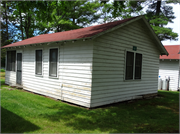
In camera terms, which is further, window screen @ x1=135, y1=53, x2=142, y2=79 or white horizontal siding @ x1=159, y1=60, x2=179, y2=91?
white horizontal siding @ x1=159, y1=60, x2=179, y2=91

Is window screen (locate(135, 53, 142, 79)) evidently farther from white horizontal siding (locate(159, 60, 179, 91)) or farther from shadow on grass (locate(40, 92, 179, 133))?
white horizontal siding (locate(159, 60, 179, 91))

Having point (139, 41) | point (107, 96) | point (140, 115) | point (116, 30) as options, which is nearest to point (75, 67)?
point (107, 96)

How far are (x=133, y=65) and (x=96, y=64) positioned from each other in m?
2.95

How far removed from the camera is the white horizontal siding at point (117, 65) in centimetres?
684

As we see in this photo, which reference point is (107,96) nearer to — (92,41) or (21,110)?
(92,41)

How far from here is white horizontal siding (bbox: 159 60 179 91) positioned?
1558 cm

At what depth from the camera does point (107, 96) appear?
7.29 metres

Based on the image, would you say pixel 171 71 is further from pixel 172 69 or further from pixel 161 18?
pixel 161 18

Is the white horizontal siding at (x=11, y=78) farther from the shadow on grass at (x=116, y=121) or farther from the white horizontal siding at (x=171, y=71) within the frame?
the white horizontal siding at (x=171, y=71)

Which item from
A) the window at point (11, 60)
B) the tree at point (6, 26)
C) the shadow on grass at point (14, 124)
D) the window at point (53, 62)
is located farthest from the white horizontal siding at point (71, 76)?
Result: the tree at point (6, 26)

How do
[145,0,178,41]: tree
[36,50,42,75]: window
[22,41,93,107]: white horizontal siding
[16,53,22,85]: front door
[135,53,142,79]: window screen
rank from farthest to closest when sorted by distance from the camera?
[145,0,178,41]: tree
[16,53,22,85]: front door
[36,50,42,75]: window
[135,53,142,79]: window screen
[22,41,93,107]: white horizontal siding

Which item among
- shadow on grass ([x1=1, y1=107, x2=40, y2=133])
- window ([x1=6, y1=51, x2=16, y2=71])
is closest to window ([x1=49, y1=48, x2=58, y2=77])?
shadow on grass ([x1=1, y1=107, x2=40, y2=133])

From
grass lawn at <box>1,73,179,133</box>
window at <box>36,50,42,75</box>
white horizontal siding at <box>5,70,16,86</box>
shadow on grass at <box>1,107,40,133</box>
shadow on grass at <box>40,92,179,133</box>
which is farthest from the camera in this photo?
white horizontal siding at <box>5,70,16,86</box>

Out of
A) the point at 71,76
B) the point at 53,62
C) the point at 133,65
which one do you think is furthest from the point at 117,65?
the point at 53,62
